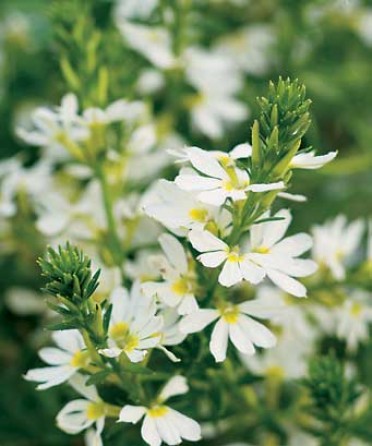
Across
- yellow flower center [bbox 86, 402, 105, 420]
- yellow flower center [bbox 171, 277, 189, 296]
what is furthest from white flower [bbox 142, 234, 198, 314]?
yellow flower center [bbox 86, 402, 105, 420]

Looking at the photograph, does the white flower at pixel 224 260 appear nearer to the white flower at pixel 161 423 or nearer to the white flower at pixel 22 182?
the white flower at pixel 161 423

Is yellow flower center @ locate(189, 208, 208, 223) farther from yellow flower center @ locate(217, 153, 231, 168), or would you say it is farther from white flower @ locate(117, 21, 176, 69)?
white flower @ locate(117, 21, 176, 69)

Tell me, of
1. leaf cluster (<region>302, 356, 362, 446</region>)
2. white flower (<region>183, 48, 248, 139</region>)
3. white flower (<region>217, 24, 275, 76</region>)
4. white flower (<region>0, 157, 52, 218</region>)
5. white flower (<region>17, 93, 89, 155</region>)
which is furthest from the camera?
white flower (<region>217, 24, 275, 76</region>)

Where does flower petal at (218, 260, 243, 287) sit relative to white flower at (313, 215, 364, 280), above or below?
above

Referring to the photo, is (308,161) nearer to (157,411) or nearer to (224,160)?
(224,160)

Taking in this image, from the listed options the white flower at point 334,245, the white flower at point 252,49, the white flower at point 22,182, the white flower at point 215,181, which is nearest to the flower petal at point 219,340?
the white flower at point 215,181

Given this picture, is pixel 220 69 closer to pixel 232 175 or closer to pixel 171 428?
pixel 232 175
